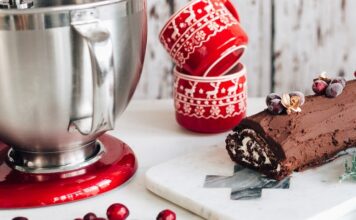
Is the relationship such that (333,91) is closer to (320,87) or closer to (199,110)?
(320,87)

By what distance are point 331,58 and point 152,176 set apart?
511 mm

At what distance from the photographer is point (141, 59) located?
2.86 ft

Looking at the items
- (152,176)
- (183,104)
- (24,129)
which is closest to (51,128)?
(24,129)

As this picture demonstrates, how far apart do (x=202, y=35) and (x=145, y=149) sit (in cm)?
17

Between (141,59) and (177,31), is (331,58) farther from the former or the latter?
(141,59)

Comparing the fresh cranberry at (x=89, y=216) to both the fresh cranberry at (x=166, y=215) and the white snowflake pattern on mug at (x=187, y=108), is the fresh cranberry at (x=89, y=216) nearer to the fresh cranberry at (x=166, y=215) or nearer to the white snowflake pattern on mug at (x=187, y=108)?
the fresh cranberry at (x=166, y=215)

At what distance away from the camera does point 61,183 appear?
0.85 m

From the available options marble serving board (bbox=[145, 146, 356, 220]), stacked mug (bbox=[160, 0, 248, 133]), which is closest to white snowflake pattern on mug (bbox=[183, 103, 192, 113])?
stacked mug (bbox=[160, 0, 248, 133])

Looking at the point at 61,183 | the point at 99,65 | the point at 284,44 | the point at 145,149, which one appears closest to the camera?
the point at 99,65

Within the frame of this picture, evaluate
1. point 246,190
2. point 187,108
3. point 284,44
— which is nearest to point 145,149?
point 187,108

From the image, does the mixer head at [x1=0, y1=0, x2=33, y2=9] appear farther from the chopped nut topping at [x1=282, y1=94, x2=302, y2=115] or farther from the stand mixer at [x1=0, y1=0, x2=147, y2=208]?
the chopped nut topping at [x1=282, y1=94, x2=302, y2=115]

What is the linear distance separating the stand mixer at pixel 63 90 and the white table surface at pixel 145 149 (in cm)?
1

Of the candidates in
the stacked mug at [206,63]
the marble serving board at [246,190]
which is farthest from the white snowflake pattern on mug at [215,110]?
the marble serving board at [246,190]

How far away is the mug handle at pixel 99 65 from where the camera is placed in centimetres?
74
